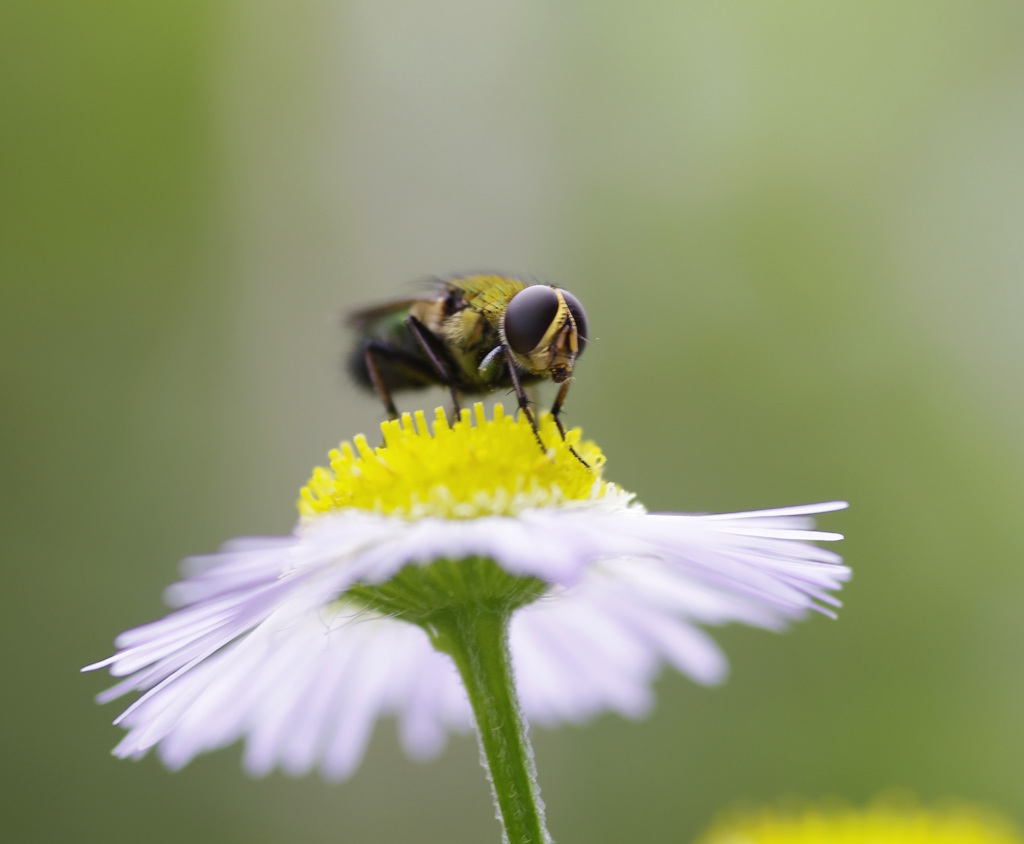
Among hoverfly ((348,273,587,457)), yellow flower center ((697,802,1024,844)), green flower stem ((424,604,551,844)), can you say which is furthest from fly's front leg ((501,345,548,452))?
yellow flower center ((697,802,1024,844))

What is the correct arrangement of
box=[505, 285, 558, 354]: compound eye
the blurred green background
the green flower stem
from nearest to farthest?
1. the green flower stem
2. box=[505, 285, 558, 354]: compound eye
3. the blurred green background

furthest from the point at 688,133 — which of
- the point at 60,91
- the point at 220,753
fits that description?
the point at 220,753

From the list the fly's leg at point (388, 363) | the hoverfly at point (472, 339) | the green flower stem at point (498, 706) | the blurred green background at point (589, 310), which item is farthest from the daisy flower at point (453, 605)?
the blurred green background at point (589, 310)

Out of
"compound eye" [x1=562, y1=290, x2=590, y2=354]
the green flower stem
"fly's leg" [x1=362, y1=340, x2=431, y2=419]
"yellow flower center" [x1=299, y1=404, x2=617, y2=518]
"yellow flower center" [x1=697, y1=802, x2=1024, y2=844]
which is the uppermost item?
"compound eye" [x1=562, y1=290, x2=590, y2=354]

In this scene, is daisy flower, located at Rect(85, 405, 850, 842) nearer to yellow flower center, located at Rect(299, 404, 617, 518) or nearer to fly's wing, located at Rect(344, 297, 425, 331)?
yellow flower center, located at Rect(299, 404, 617, 518)

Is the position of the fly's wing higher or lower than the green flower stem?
higher

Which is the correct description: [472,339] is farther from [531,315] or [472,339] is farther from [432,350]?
[531,315]

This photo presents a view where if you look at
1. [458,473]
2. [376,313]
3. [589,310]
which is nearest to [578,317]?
[458,473]
